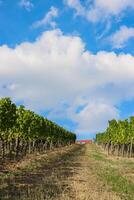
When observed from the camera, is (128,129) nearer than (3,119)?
No

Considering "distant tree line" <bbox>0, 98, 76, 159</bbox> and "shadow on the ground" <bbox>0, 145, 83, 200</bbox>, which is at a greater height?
"distant tree line" <bbox>0, 98, 76, 159</bbox>

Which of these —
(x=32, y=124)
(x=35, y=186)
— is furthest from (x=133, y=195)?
(x=32, y=124)

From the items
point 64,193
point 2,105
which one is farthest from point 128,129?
point 64,193

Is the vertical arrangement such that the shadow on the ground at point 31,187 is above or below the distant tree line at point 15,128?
below

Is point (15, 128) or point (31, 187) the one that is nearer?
point (31, 187)

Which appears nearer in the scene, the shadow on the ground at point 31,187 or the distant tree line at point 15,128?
the shadow on the ground at point 31,187

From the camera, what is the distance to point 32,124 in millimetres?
68750

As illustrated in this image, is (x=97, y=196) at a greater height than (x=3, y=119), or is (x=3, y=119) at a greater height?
(x=3, y=119)

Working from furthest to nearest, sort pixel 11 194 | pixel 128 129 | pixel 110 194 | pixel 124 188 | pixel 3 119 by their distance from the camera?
pixel 128 129, pixel 3 119, pixel 124 188, pixel 110 194, pixel 11 194

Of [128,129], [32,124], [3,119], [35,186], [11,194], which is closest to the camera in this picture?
[11,194]

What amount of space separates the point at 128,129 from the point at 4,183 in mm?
67222

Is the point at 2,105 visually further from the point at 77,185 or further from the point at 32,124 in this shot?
the point at 77,185

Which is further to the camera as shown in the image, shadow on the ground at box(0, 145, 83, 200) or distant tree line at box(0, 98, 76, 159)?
distant tree line at box(0, 98, 76, 159)

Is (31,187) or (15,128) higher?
(15,128)
